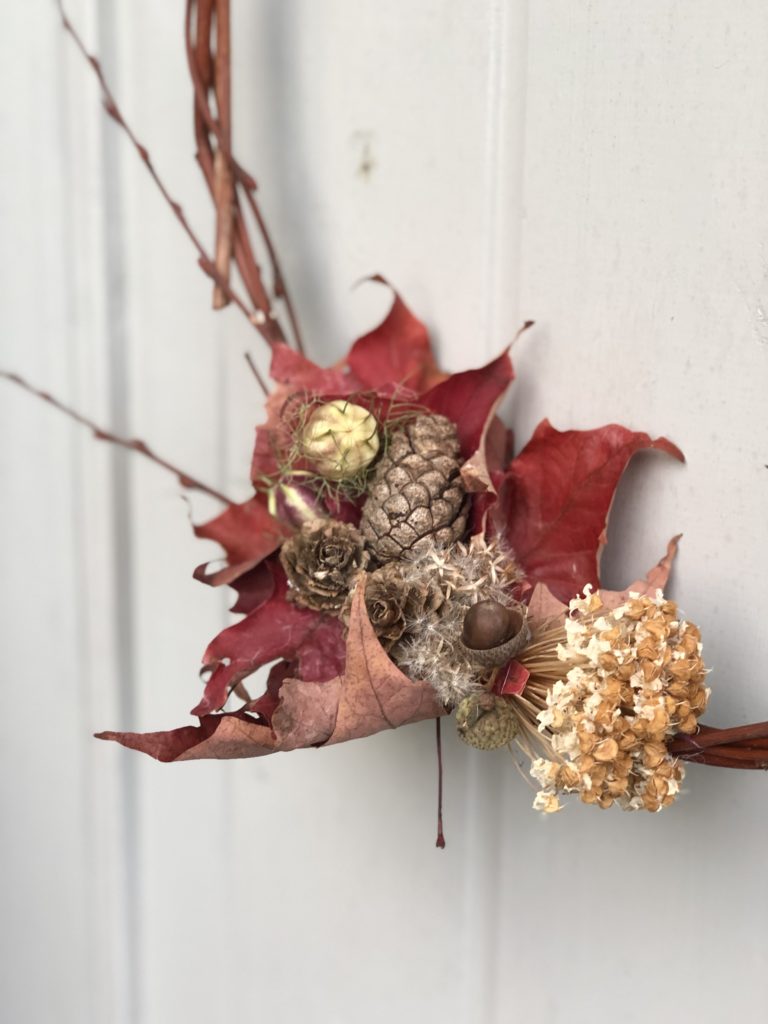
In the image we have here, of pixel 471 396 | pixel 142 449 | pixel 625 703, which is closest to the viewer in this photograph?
pixel 625 703

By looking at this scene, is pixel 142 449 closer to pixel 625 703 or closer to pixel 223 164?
pixel 223 164

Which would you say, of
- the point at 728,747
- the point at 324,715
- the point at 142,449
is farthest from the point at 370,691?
the point at 142,449

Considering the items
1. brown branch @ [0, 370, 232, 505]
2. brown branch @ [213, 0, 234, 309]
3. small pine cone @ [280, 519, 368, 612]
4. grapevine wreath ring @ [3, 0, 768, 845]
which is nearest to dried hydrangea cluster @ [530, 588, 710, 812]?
grapevine wreath ring @ [3, 0, 768, 845]

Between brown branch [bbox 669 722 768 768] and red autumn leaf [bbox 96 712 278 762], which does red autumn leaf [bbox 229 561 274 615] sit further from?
brown branch [bbox 669 722 768 768]

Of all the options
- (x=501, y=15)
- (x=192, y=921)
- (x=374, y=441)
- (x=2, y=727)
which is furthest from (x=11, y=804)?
(x=501, y=15)

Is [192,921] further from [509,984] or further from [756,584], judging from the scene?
[756,584]
